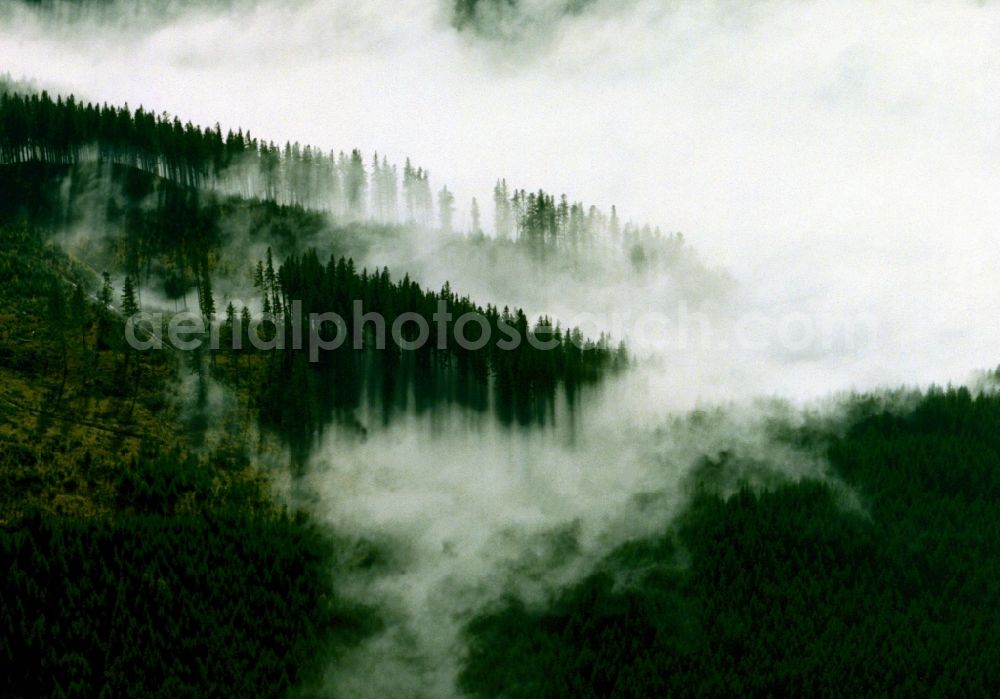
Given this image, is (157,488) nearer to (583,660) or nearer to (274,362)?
(274,362)

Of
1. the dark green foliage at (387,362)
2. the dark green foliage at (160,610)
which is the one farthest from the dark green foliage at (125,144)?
the dark green foliage at (160,610)

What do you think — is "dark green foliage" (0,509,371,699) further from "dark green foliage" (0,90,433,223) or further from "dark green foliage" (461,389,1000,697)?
"dark green foliage" (0,90,433,223)

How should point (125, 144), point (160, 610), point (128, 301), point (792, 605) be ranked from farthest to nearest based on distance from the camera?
1. point (125, 144)
2. point (128, 301)
3. point (792, 605)
4. point (160, 610)

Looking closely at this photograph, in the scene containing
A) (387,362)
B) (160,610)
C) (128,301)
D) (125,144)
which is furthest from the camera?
(125,144)

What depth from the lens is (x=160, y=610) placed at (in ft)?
317

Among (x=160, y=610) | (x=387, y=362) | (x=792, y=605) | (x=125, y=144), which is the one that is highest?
(x=125, y=144)

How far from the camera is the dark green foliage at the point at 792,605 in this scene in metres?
112

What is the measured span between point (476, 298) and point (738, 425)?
198 feet

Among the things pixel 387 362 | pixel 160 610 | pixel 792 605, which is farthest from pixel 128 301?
pixel 792 605

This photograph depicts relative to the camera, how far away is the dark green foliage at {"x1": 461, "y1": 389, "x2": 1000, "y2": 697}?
368ft

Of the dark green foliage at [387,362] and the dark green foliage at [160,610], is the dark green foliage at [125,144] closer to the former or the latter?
the dark green foliage at [387,362]

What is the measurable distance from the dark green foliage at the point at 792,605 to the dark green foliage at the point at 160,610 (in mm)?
24581

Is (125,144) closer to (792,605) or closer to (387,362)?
(387,362)

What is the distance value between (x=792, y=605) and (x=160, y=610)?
277ft
